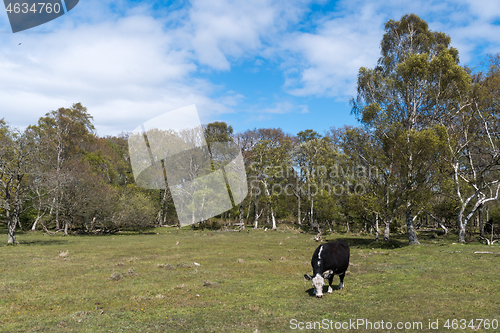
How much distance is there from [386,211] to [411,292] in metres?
19.5

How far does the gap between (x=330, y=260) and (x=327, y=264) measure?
0.83 feet

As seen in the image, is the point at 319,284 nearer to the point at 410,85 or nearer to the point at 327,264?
the point at 327,264

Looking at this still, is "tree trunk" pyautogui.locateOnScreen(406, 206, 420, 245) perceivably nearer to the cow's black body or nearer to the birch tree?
the birch tree

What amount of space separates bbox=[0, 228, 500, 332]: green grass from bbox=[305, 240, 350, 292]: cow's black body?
84 centimetres

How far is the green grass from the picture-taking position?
8.64 meters

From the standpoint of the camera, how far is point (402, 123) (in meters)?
30.2

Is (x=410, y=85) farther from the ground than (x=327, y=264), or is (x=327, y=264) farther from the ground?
(x=410, y=85)

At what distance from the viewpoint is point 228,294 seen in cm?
1179

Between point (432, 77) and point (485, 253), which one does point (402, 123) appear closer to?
point (432, 77)

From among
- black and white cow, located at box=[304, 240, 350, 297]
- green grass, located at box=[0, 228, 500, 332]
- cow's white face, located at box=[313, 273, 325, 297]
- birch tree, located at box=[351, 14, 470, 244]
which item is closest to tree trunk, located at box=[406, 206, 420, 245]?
birch tree, located at box=[351, 14, 470, 244]

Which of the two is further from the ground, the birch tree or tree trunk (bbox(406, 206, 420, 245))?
the birch tree

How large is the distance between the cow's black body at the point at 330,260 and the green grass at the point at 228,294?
84 centimetres

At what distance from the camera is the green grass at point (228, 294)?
28.3 ft

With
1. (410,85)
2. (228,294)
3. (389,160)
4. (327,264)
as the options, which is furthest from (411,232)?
(228,294)
